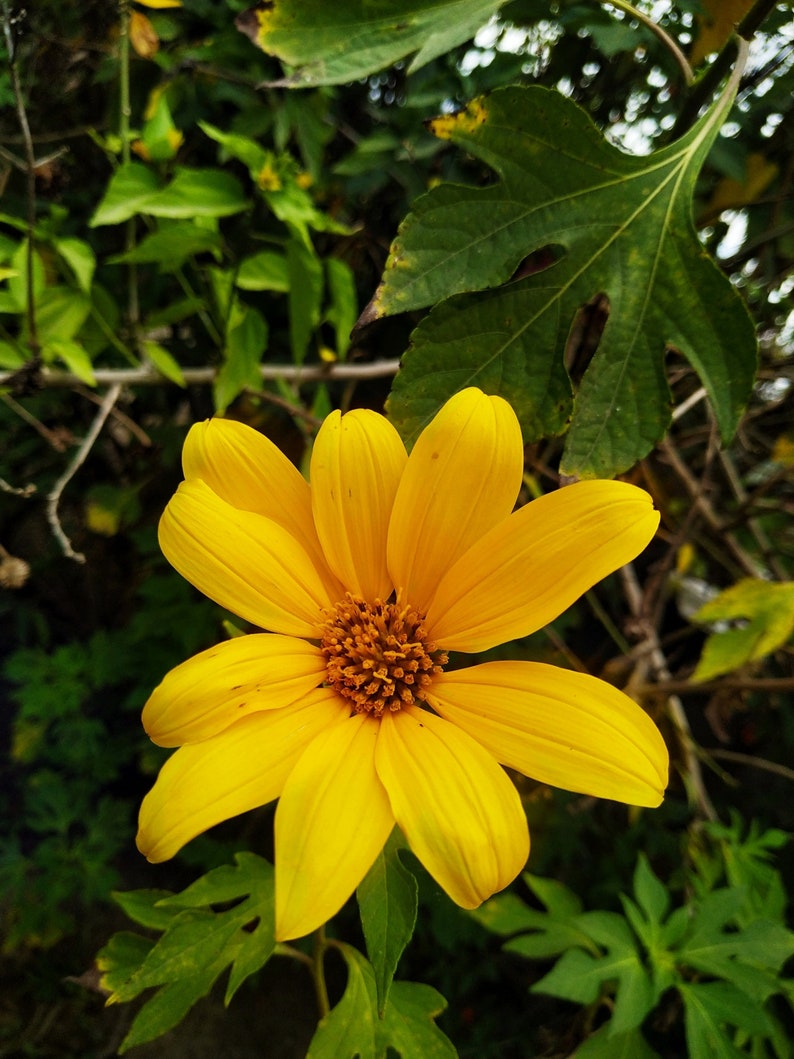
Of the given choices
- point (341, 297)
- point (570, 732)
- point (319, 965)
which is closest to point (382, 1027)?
point (319, 965)

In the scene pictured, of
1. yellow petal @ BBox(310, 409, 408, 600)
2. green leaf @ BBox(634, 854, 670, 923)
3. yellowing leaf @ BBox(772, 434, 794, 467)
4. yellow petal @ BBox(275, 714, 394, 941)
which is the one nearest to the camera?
yellow petal @ BBox(275, 714, 394, 941)

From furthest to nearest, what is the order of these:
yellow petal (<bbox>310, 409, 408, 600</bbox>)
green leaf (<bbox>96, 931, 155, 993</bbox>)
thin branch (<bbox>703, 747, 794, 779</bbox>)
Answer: thin branch (<bbox>703, 747, 794, 779</bbox>), green leaf (<bbox>96, 931, 155, 993</bbox>), yellow petal (<bbox>310, 409, 408, 600</bbox>)

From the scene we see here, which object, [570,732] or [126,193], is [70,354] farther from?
[570,732]

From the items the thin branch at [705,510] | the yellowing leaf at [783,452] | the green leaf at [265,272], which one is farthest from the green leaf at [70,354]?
the yellowing leaf at [783,452]

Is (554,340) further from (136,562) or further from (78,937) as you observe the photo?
(78,937)

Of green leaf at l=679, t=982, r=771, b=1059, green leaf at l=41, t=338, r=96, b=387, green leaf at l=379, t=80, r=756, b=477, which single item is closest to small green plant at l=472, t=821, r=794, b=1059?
green leaf at l=679, t=982, r=771, b=1059

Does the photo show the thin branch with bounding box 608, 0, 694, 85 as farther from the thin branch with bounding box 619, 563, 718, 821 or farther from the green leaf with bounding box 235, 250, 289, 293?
the thin branch with bounding box 619, 563, 718, 821

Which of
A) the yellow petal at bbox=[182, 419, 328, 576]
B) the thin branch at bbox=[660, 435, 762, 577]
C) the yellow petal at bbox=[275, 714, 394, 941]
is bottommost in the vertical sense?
the thin branch at bbox=[660, 435, 762, 577]
